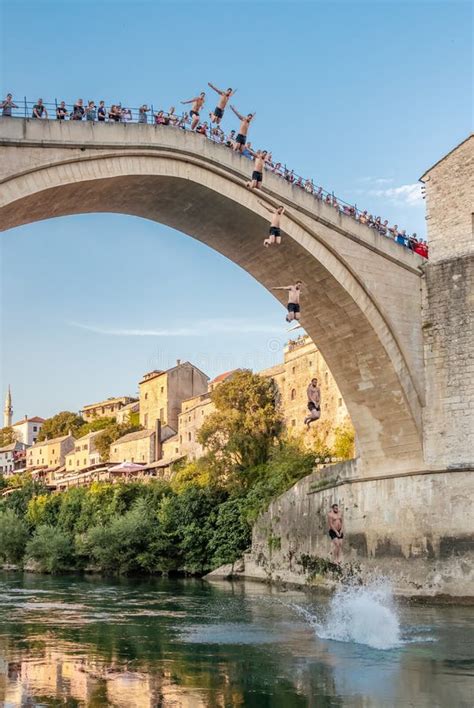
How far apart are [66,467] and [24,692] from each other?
63134 mm

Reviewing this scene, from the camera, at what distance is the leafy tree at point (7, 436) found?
331 feet

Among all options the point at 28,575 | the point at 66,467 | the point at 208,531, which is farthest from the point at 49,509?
the point at 66,467

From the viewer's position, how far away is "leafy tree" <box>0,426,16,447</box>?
101 meters

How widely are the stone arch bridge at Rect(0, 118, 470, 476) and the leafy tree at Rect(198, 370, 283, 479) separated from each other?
41.9 ft

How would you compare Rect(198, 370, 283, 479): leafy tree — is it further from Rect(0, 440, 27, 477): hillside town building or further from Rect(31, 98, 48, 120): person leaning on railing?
Rect(0, 440, 27, 477): hillside town building

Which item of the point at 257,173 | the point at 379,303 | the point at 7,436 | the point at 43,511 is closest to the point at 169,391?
the point at 43,511

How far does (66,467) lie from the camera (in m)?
70.9

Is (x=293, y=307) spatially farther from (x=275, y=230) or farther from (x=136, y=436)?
(x=136, y=436)

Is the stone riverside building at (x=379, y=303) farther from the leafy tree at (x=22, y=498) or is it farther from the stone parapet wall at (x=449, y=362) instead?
the leafy tree at (x=22, y=498)

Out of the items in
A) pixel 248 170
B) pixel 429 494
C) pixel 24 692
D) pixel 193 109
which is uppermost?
pixel 193 109

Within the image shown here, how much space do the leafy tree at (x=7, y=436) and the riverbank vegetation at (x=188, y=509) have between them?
64.2 m

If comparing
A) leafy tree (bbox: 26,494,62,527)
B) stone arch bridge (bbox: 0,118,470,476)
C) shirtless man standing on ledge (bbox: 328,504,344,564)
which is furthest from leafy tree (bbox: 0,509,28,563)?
stone arch bridge (bbox: 0,118,470,476)

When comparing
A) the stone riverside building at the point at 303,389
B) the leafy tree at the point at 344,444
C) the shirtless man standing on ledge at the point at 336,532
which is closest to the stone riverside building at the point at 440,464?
the shirtless man standing on ledge at the point at 336,532

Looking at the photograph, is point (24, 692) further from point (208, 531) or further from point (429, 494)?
point (208, 531)
